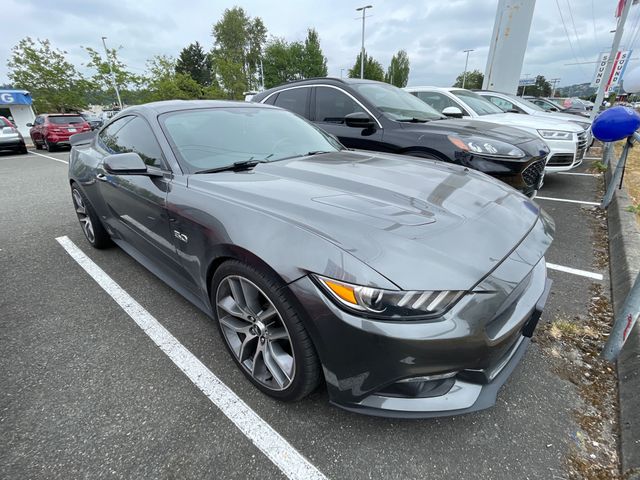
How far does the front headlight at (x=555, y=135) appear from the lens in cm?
554

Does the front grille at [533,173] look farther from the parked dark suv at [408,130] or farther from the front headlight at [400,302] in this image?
the front headlight at [400,302]

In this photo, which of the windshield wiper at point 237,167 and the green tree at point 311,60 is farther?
the green tree at point 311,60

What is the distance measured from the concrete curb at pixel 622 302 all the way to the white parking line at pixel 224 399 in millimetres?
1349

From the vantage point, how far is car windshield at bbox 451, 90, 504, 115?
633cm

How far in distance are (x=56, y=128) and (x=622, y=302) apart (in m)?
17.8

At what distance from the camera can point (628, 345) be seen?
1979mm

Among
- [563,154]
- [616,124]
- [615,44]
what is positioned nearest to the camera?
[616,124]

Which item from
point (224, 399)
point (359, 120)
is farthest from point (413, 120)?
point (224, 399)

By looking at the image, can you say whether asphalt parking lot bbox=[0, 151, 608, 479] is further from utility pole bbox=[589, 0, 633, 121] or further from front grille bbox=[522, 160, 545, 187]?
utility pole bbox=[589, 0, 633, 121]

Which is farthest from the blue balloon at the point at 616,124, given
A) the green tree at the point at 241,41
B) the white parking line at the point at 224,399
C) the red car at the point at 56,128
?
the green tree at the point at 241,41

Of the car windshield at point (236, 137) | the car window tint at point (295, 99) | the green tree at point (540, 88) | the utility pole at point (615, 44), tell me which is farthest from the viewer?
the green tree at point (540, 88)

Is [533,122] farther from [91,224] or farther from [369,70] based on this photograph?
[369,70]

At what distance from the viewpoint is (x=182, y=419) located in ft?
5.56

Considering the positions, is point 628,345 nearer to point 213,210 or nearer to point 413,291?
point 413,291
